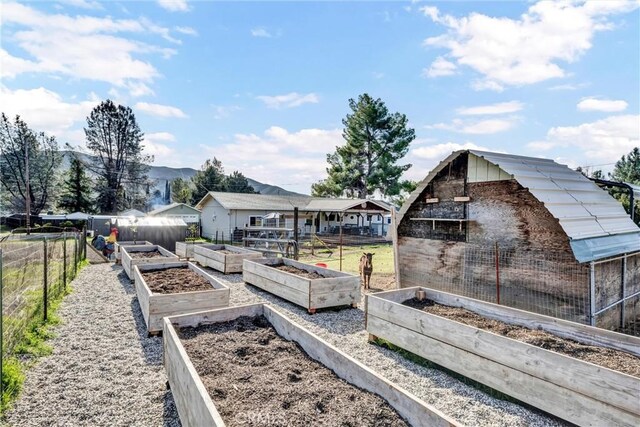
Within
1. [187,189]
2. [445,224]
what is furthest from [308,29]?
[187,189]

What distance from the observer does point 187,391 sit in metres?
2.79

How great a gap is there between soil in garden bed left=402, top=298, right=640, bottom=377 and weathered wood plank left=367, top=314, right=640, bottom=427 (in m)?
0.61

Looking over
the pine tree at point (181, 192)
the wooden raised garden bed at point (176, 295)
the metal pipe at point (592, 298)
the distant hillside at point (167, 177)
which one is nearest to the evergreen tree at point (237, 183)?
the distant hillside at point (167, 177)

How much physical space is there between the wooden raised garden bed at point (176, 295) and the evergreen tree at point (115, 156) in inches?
1457

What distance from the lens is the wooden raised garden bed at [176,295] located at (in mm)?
5555

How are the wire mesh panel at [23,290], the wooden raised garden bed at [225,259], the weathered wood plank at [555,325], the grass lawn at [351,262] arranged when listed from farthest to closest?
the grass lawn at [351,262]
the wooden raised garden bed at [225,259]
the wire mesh panel at [23,290]
the weathered wood plank at [555,325]

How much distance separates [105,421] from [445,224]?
6.48 m

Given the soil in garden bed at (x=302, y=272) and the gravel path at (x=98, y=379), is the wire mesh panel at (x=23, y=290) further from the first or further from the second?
the soil in garden bed at (x=302, y=272)

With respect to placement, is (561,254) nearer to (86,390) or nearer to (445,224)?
(445,224)

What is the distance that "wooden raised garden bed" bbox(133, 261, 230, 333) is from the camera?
5555 mm

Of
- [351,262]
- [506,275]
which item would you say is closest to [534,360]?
[506,275]

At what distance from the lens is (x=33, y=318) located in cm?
564

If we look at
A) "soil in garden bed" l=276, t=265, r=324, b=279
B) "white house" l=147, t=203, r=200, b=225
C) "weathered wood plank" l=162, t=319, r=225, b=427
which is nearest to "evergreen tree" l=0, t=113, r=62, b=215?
"white house" l=147, t=203, r=200, b=225

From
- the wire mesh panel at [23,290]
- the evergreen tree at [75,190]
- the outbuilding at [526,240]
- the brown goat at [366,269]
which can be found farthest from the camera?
the evergreen tree at [75,190]
